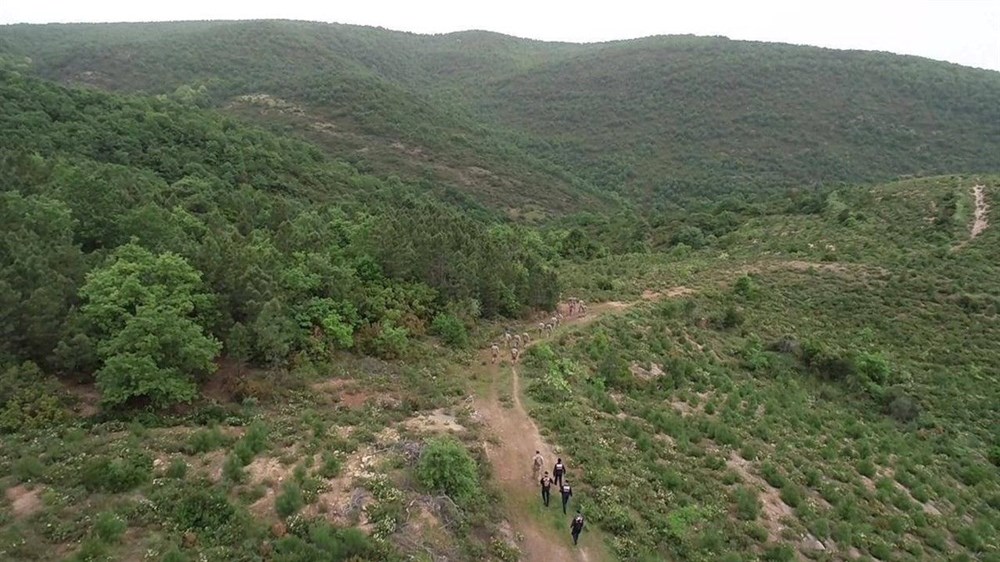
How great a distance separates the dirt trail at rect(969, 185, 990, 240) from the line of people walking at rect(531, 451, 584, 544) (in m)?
46.7

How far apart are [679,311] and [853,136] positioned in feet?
350

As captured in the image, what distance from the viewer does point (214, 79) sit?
417 ft

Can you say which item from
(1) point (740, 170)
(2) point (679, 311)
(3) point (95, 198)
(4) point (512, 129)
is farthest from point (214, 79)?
(2) point (679, 311)

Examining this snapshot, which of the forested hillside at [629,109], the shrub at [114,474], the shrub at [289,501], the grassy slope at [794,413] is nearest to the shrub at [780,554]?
the grassy slope at [794,413]

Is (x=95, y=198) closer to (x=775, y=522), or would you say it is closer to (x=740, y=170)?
(x=775, y=522)

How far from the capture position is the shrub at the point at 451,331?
80.1ft

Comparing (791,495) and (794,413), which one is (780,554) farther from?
(794,413)

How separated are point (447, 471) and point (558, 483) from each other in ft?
10.0

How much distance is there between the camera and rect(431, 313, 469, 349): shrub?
80.1ft

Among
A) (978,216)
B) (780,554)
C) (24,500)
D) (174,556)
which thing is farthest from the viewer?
(978,216)

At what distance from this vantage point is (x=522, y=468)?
54.0 ft

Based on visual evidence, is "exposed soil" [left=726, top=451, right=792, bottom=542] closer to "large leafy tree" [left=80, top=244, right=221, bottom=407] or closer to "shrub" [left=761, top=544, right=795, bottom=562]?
"shrub" [left=761, top=544, right=795, bottom=562]

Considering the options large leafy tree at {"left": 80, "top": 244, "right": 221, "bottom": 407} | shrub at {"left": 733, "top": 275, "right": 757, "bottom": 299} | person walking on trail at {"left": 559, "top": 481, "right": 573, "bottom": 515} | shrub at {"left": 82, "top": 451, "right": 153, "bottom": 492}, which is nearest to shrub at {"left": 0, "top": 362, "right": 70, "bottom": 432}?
large leafy tree at {"left": 80, "top": 244, "right": 221, "bottom": 407}

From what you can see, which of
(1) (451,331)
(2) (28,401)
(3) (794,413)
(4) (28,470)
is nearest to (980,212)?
(3) (794,413)
